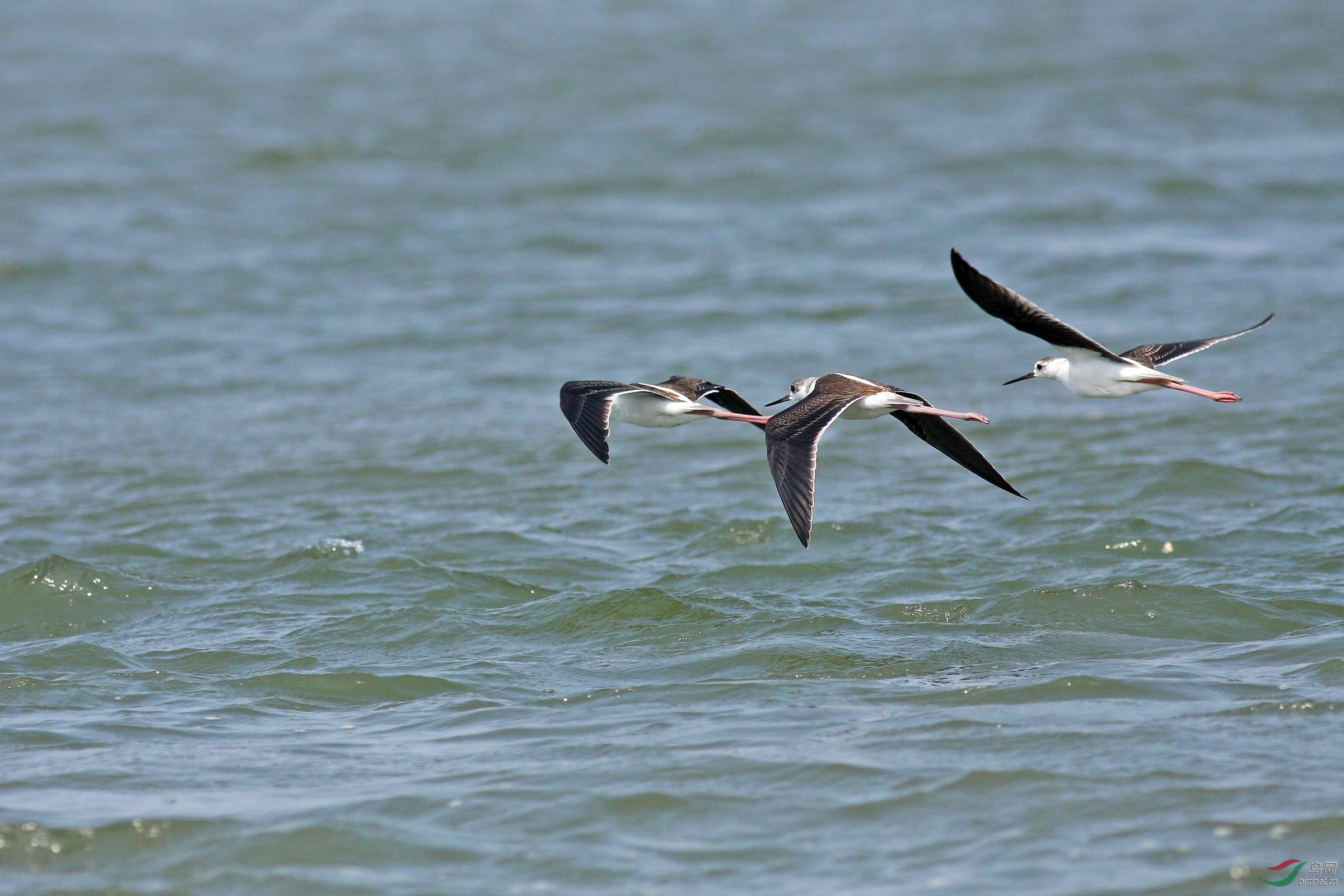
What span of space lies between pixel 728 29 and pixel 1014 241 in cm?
1235

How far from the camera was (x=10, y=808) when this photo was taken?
6.53m

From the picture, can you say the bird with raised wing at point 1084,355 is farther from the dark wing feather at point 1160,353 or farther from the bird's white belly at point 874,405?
the bird's white belly at point 874,405

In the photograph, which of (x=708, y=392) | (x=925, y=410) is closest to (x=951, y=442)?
(x=925, y=410)

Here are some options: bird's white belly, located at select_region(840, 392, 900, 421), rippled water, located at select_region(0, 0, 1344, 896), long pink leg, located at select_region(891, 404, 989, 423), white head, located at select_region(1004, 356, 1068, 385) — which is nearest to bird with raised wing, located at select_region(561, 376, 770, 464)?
bird's white belly, located at select_region(840, 392, 900, 421)

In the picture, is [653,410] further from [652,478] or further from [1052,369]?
[652,478]

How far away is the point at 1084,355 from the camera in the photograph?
338 inches

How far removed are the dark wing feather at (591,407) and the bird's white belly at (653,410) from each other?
223 mm

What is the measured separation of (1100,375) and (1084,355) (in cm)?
16

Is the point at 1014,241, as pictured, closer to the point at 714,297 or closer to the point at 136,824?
the point at 714,297

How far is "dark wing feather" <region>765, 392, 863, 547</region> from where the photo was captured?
7613mm

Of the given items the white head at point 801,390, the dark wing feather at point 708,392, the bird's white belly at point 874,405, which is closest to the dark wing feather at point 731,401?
the dark wing feather at point 708,392

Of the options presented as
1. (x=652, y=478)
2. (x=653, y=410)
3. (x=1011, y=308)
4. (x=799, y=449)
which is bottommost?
(x=652, y=478)

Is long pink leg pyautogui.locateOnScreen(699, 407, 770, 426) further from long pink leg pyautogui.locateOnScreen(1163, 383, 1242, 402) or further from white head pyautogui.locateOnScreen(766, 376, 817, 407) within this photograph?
long pink leg pyautogui.locateOnScreen(1163, 383, 1242, 402)

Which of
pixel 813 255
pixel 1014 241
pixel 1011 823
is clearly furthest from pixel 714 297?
pixel 1011 823
